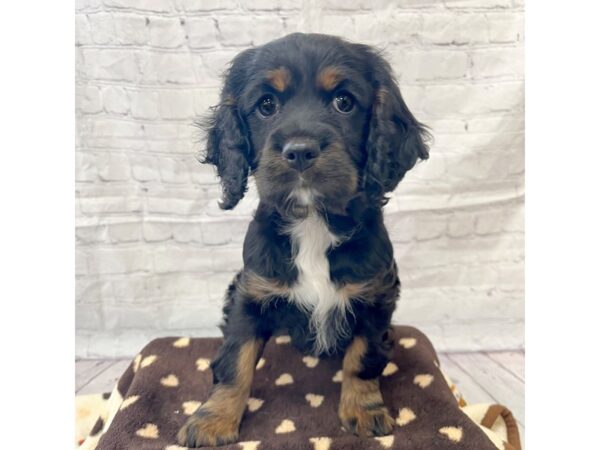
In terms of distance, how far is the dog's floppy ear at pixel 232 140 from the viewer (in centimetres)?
195

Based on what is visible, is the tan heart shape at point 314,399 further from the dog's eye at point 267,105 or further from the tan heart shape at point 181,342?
the dog's eye at point 267,105

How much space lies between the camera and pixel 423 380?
2211 mm

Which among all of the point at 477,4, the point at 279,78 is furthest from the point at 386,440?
the point at 477,4

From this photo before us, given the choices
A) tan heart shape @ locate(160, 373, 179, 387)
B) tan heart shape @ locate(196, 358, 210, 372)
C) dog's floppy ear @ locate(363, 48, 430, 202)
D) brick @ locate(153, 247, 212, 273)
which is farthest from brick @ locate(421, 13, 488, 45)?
tan heart shape @ locate(160, 373, 179, 387)

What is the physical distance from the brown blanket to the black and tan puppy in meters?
0.11

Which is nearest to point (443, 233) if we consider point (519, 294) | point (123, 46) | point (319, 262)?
point (519, 294)

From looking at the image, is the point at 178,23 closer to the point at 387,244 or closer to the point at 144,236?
the point at 144,236

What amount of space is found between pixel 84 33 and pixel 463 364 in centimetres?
277

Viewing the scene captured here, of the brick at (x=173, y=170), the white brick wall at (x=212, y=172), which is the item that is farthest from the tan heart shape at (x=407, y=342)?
the brick at (x=173, y=170)

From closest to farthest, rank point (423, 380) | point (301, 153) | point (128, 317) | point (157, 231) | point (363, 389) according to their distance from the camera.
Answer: point (301, 153)
point (363, 389)
point (423, 380)
point (157, 231)
point (128, 317)

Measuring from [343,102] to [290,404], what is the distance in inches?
47.0

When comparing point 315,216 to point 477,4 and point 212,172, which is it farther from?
point 477,4

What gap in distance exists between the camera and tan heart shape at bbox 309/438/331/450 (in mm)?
1781

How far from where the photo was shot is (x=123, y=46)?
9.04 ft
